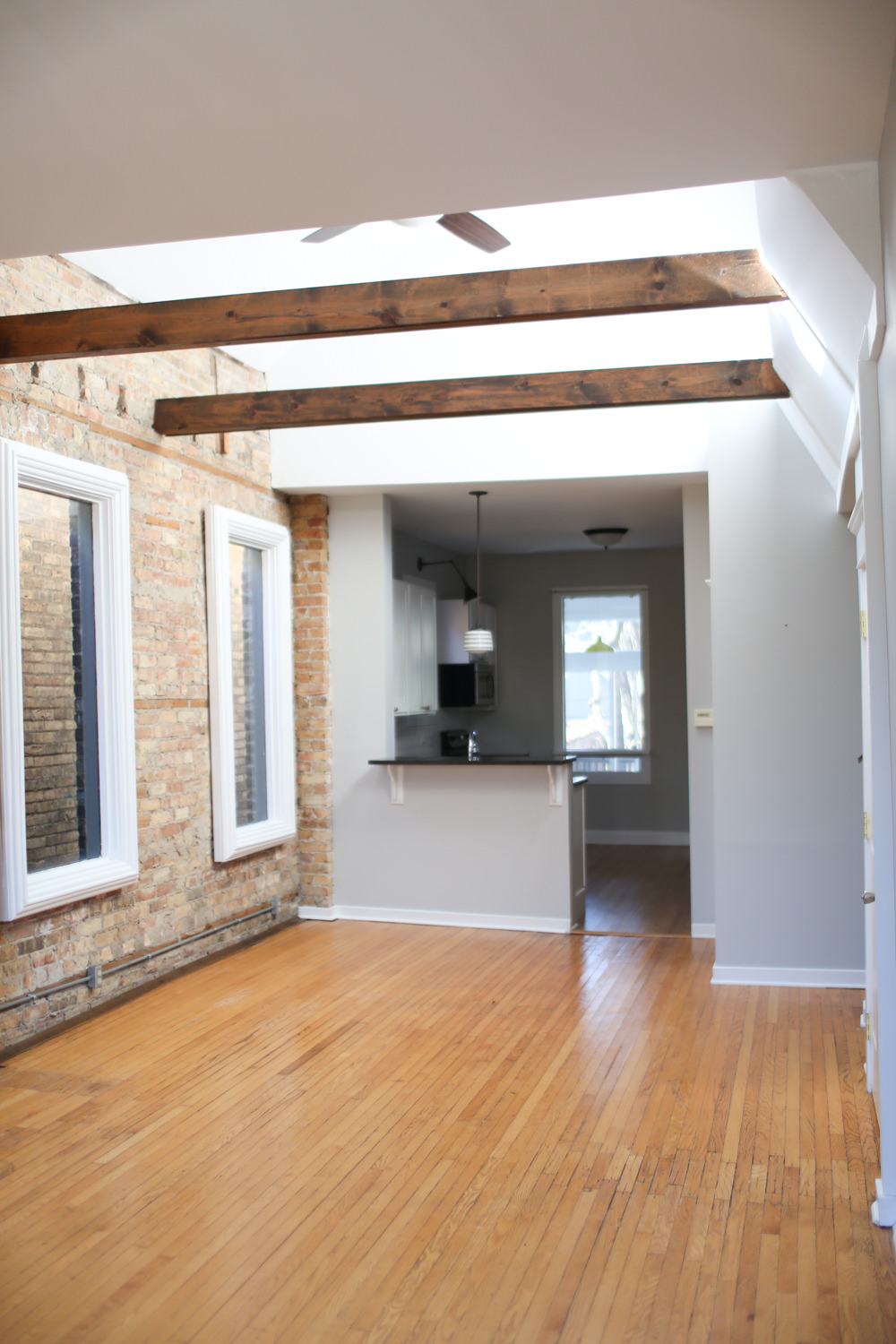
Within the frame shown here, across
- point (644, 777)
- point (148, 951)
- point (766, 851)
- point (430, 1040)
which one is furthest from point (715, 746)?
point (644, 777)

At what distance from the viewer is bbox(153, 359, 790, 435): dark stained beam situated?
4.96m

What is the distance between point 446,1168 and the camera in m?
3.43

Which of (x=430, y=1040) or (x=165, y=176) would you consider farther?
(x=430, y=1040)

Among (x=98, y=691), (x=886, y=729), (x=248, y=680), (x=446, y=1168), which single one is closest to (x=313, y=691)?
(x=248, y=680)

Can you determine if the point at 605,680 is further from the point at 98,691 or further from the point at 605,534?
the point at 98,691

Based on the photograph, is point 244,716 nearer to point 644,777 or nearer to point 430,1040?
point 430,1040

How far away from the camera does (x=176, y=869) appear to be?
5.81 metres

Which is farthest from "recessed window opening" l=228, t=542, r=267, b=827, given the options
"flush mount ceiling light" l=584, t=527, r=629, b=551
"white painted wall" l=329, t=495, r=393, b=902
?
"flush mount ceiling light" l=584, t=527, r=629, b=551

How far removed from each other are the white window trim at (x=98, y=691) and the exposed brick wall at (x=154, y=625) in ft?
0.42

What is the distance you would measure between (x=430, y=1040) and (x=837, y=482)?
3.13m

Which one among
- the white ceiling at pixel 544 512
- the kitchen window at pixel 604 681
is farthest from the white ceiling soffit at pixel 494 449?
the kitchen window at pixel 604 681

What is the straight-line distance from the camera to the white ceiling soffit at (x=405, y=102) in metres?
2.16

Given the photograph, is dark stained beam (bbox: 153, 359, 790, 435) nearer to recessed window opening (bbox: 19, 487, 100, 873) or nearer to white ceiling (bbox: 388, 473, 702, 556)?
recessed window opening (bbox: 19, 487, 100, 873)

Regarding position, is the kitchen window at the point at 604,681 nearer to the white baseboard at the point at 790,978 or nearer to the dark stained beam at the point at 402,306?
the white baseboard at the point at 790,978
